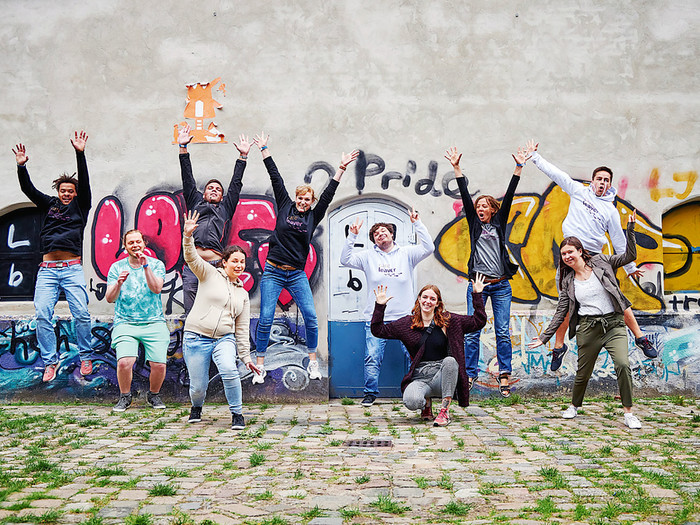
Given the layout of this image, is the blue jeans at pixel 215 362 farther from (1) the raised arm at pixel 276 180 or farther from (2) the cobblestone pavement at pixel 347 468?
(1) the raised arm at pixel 276 180

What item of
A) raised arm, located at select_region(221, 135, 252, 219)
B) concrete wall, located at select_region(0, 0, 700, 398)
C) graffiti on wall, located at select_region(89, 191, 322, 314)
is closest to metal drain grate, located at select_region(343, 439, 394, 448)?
graffiti on wall, located at select_region(89, 191, 322, 314)

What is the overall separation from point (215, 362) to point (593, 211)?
497 centimetres

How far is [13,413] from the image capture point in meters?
8.70

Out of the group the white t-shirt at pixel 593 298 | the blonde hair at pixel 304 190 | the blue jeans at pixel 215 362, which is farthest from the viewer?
the blonde hair at pixel 304 190

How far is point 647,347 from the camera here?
9.84 m

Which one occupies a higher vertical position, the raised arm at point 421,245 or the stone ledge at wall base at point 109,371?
the raised arm at point 421,245

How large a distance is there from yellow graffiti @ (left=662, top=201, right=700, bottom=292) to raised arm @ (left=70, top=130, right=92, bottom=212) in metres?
7.68

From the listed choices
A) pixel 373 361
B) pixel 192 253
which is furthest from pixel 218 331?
pixel 373 361

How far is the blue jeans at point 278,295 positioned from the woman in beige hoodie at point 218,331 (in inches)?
69.3

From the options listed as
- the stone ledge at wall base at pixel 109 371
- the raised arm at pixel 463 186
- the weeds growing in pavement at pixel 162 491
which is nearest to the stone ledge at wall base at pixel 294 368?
the stone ledge at wall base at pixel 109 371

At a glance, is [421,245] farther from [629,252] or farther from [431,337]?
[629,252]

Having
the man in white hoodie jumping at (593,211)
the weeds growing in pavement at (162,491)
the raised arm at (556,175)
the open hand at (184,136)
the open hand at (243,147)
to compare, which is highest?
the open hand at (184,136)

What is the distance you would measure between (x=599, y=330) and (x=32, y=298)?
7.32 metres

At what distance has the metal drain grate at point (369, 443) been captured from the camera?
6594 mm
